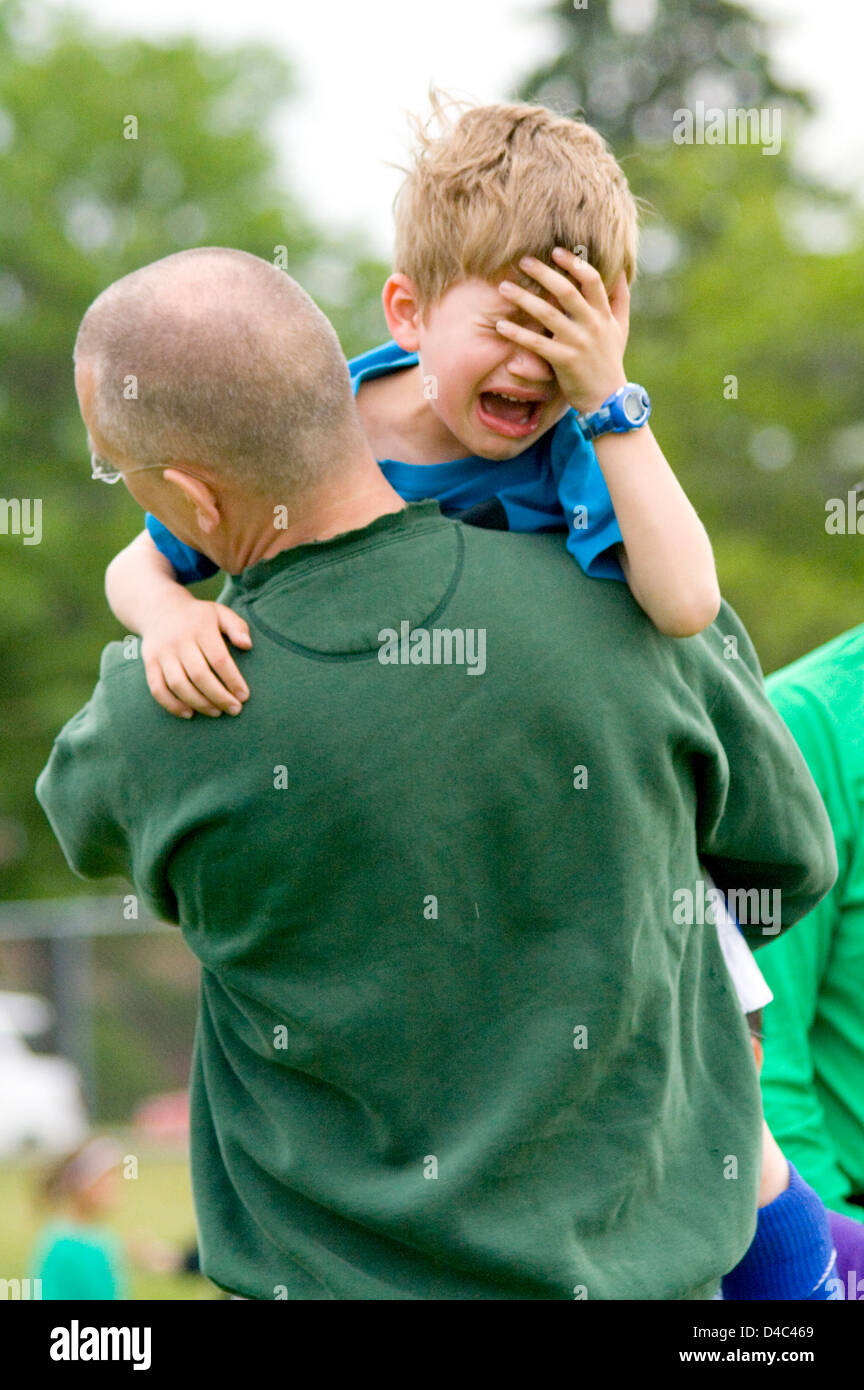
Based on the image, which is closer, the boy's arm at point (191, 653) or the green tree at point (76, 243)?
the boy's arm at point (191, 653)

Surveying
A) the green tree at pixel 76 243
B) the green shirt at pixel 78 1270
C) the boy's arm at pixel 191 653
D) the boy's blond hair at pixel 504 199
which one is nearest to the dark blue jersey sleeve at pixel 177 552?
the boy's arm at pixel 191 653

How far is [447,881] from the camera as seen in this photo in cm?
201

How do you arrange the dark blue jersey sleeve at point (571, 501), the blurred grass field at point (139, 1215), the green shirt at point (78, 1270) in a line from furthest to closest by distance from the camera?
the blurred grass field at point (139, 1215) < the green shirt at point (78, 1270) < the dark blue jersey sleeve at point (571, 501)

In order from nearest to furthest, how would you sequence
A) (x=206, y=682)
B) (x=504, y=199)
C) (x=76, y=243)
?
(x=206, y=682)
(x=504, y=199)
(x=76, y=243)

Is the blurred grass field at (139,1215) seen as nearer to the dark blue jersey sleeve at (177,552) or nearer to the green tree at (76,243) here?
the dark blue jersey sleeve at (177,552)

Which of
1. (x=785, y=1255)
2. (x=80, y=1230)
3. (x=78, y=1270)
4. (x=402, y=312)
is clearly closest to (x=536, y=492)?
(x=402, y=312)

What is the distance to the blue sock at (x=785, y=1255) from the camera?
8.18ft

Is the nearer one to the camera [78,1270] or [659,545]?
[659,545]

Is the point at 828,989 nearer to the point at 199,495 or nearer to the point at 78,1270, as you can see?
the point at 199,495

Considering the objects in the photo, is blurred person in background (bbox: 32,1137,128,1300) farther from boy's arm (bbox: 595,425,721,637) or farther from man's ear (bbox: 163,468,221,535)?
boy's arm (bbox: 595,425,721,637)

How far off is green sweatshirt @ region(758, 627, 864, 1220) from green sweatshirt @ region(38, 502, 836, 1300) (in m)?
0.82

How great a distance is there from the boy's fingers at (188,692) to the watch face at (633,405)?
0.60 metres

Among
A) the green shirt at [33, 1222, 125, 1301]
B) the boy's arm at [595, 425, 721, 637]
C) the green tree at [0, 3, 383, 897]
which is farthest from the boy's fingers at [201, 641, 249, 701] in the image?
the green tree at [0, 3, 383, 897]

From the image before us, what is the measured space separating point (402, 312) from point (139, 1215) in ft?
40.9
